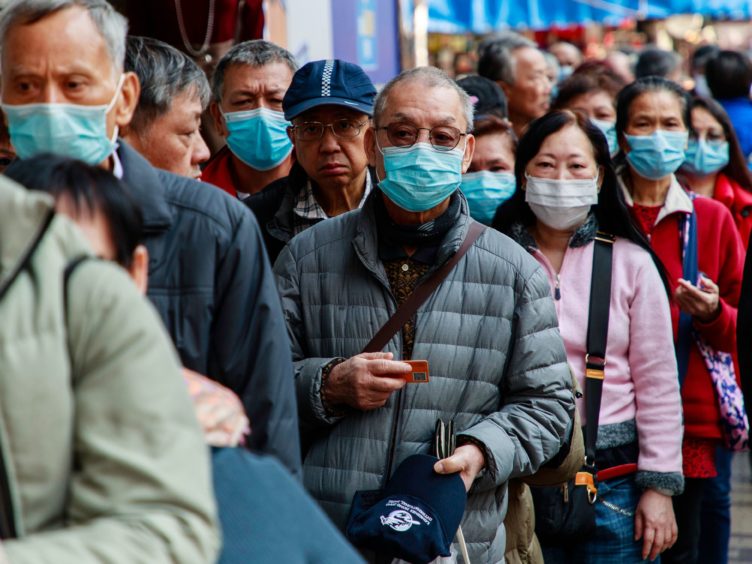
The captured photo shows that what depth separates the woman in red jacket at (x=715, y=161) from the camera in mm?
6566

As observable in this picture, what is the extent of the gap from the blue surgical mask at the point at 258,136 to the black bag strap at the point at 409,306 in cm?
168

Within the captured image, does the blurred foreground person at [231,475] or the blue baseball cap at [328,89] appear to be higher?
the blue baseball cap at [328,89]

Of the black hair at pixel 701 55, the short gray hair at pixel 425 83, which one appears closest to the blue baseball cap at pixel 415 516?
the short gray hair at pixel 425 83

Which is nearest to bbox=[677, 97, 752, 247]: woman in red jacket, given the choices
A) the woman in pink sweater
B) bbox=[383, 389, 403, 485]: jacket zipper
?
the woman in pink sweater

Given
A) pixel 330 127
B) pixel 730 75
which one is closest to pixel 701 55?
pixel 730 75

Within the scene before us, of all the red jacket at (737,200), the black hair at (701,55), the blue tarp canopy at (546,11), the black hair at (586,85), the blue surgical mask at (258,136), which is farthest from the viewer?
→ the blue tarp canopy at (546,11)

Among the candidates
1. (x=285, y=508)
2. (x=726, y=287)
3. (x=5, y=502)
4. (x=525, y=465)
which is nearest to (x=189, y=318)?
(x=285, y=508)

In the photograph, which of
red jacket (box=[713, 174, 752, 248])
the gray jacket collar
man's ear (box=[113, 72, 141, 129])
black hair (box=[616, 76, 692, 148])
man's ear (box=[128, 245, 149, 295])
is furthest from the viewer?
red jacket (box=[713, 174, 752, 248])

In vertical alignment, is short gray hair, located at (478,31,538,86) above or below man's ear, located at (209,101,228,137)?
above

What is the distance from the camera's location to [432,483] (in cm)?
330

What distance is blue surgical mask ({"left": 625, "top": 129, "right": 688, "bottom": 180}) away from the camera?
5.48 m

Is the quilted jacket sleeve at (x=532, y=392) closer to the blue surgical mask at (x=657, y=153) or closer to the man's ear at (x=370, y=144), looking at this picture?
Result: the man's ear at (x=370, y=144)

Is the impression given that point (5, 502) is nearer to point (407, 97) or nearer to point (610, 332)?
point (407, 97)

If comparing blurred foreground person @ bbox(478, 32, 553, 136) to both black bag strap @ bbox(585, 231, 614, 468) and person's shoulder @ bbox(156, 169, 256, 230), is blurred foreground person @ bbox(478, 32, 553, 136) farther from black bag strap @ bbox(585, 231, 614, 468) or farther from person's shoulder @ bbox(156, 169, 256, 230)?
person's shoulder @ bbox(156, 169, 256, 230)
